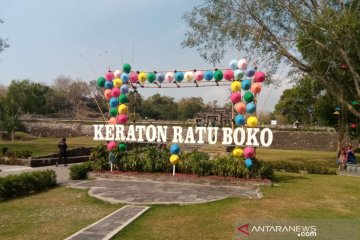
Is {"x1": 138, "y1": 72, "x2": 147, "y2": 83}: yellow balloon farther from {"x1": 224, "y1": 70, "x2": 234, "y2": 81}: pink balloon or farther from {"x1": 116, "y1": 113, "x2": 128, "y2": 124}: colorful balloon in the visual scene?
{"x1": 224, "y1": 70, "x2": 234, "y2": 81}: pink balloon

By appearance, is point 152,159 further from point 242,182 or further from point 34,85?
point 34,85

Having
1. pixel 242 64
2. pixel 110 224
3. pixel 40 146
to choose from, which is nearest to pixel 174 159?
pixel 242 64

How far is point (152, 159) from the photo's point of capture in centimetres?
1401

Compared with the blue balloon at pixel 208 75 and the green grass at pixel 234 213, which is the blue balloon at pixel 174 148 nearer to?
the blue balloon at pixel 208 75

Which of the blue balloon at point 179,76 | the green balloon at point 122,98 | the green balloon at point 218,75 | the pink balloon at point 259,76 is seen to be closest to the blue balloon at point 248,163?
the pink balloon at point 259,76

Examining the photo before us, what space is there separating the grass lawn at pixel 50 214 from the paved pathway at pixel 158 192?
2.09 feet

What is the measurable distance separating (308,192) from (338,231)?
178 inches

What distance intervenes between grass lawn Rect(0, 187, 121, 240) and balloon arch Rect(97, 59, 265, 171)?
4.49 meters

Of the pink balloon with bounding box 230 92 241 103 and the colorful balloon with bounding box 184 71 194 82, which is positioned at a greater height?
the colorful balloon with bounding box 184 71 194 82

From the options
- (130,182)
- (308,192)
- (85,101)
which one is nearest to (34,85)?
(85,101)

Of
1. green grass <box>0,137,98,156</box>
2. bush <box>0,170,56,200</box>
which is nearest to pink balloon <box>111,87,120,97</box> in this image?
bush <box>0,170,56,200</box>

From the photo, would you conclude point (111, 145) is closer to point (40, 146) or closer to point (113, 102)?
point (113, 102)

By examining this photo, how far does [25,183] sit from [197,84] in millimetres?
7388

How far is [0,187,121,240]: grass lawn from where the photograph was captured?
6.75 meters
